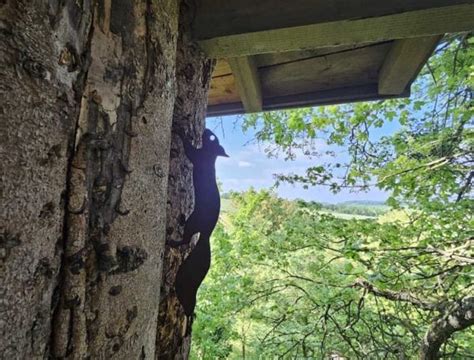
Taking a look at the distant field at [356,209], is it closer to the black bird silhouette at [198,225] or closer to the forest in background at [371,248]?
the forest in background at [371,248]

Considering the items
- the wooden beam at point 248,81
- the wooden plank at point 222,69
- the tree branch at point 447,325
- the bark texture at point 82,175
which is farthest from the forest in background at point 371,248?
the bark texture at point 82,175

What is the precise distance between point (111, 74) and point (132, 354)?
33 centimetres

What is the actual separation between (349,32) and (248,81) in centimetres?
37

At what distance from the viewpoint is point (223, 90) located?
108 cm

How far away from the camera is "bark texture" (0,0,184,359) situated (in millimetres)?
240

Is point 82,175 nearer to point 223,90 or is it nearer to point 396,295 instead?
point 223,90

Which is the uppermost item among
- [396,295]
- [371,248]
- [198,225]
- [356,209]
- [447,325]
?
[356,209]

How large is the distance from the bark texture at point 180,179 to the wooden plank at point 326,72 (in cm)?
39

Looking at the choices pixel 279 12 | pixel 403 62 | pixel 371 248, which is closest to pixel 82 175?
pixel 279 12

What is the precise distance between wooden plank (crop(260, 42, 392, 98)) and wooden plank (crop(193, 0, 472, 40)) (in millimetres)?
308

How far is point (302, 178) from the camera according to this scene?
2816mm

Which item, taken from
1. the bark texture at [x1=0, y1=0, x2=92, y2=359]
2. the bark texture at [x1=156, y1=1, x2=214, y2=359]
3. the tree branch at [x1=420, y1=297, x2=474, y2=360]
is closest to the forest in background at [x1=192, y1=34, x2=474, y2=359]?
the tree branch at [x1=420, y1=297, x2=474, y2=360]

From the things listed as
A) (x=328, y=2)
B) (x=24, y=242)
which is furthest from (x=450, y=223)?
(x=24, y=242)

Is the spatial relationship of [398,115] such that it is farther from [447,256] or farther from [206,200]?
[206,200]
